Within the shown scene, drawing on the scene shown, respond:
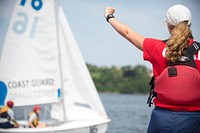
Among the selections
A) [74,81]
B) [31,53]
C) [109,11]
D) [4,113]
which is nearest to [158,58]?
[109,11]

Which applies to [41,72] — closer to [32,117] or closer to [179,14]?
[32,117]

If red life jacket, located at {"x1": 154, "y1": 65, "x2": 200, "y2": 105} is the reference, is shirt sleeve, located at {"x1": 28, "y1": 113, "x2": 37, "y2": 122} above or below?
below

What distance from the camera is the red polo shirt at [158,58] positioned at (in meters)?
1.74

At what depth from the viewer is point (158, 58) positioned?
1772 millimetres

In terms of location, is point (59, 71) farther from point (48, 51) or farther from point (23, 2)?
point (23, 2)

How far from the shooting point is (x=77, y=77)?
13062 millimetres

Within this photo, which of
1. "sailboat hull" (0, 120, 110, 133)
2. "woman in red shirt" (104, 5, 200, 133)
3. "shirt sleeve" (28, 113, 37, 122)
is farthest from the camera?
"shirt sleeve" (28, 113, 37, 122)

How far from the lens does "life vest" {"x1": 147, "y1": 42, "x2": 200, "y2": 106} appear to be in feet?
5.67

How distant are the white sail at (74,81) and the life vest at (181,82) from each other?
1090cm

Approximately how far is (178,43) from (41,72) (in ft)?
35.7

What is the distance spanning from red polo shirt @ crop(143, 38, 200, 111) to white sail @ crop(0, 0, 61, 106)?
10365mm

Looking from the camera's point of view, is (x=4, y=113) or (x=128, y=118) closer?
(x=4, y=113)

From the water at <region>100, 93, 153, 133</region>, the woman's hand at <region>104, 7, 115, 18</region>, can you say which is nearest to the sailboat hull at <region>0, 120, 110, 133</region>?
the water at <region>100, 93, 153, 133</region>

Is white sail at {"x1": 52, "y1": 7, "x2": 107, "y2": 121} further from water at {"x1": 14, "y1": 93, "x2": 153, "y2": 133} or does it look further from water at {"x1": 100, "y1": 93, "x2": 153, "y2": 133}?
water at {"x1": 100, "y1": 93, "x2": 153, "y2": 133}
